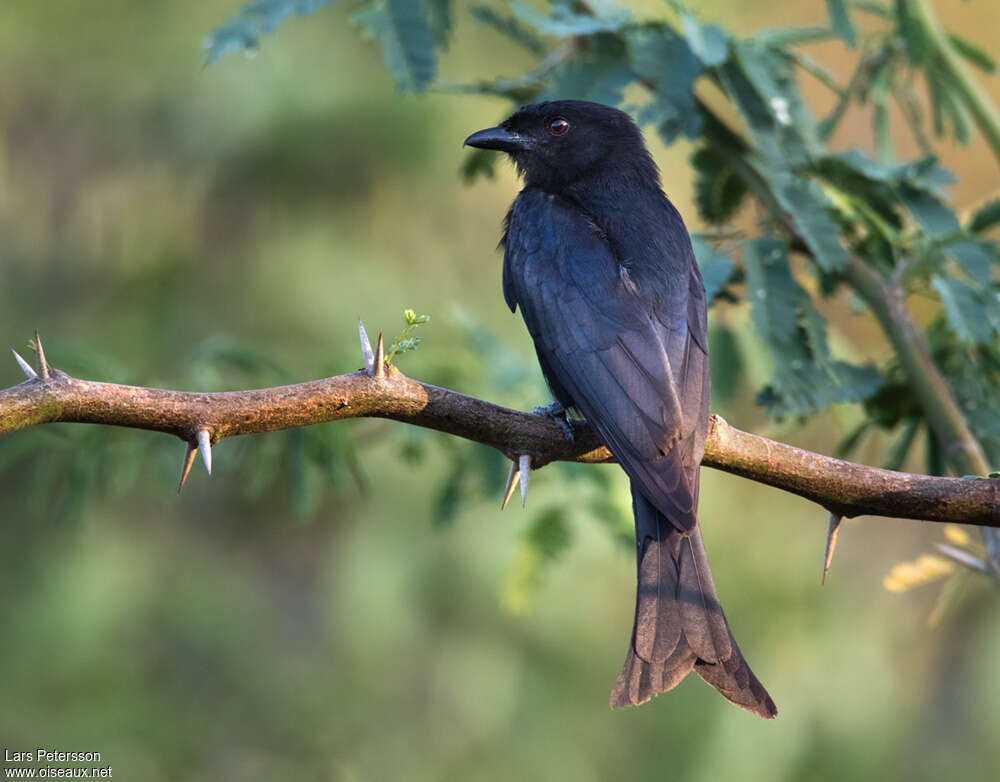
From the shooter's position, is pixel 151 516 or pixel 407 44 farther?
pixel 151 516

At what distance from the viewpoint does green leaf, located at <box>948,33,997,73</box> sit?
4.23m

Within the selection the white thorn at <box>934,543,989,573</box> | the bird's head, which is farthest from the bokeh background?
the white thorn at <box>934,543,989,573</box>

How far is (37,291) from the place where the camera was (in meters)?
6.34

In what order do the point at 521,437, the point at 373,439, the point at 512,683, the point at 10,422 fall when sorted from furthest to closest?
1. the point at 512,683
2. the point at 373,439
3. the point at 521,437
4. the point at 10,422

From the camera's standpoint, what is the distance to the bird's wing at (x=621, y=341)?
307 centimetres

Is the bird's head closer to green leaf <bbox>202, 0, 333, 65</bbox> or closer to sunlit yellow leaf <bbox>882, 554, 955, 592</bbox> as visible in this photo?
green leaf <bbox>202, 0, 333, 65</bbox>

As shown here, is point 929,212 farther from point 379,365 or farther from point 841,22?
point 379,365

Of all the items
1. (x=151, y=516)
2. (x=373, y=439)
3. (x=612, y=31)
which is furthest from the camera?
(x=151, y=516)

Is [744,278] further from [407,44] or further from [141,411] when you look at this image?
[141,411]

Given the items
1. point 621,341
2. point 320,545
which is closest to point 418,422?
point 621,341

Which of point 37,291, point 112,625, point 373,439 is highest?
point 373,439

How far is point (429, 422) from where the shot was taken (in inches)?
101

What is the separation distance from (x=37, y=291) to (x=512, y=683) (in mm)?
3118

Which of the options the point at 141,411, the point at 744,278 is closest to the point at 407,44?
the point at 744,278
